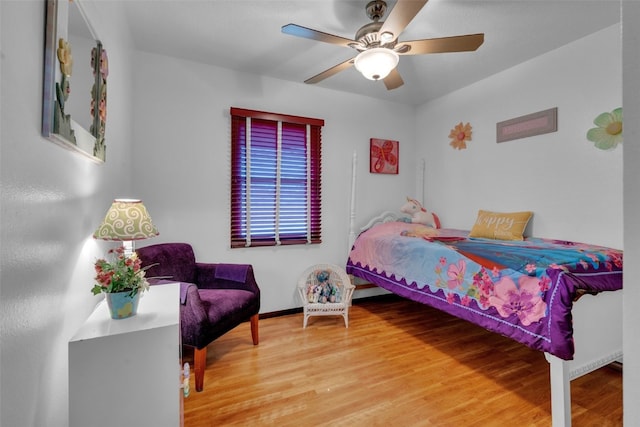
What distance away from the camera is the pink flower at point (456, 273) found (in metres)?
2.05

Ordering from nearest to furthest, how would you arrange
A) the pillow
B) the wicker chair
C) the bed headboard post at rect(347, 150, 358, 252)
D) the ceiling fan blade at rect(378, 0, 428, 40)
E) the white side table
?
the white side table → the ceiling fan blade at rect(378, 0, 428, 40) → the pillow → the wicker chair → the bed headboard post at rect(347, 150, 358, 252)

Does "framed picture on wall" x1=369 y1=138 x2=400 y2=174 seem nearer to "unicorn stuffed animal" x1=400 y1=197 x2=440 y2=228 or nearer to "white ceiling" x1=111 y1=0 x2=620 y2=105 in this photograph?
"unicorn stuffed animal" x1=400 y1=197 x2=440 y2=228

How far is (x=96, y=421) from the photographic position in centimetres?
103

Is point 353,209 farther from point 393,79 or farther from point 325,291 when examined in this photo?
point 393,79

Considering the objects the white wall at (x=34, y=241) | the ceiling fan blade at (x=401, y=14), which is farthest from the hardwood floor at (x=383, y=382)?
the ceiling fan blade at (x=401, y=14)

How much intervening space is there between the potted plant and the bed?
1.96 m

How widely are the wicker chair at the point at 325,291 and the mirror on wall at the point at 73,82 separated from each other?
2031 millimetres

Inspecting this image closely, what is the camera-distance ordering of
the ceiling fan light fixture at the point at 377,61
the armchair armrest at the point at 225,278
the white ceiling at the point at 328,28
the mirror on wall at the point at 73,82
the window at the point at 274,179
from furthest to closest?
the window at the point at 274,179, the armchair armrest at the point at 225,278, the white ceiling at the point at 328,28, the ceiling fan light fixture at the point at 377,61, the mirror on wall at the point at 73,82

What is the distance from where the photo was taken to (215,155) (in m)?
2.90

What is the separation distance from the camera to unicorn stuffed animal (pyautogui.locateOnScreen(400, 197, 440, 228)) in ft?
11.4

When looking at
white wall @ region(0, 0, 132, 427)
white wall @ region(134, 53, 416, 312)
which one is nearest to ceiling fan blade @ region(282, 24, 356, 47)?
white wall @ region(0, 0, 132, 427)

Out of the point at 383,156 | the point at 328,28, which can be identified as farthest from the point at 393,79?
the point at 383,156

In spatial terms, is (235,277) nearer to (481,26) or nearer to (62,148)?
(62,148)

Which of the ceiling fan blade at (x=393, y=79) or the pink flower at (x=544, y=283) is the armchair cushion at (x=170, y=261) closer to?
the ceiling fan blade at (x=393, y=79)
